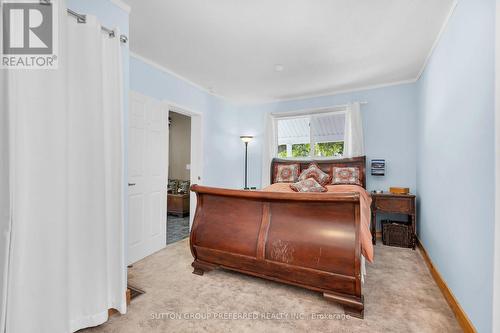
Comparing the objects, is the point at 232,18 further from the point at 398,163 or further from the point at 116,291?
the point at 398,163

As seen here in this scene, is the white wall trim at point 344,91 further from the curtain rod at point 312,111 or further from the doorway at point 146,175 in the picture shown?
the doorway at point 146,175

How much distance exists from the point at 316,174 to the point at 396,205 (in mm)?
1238

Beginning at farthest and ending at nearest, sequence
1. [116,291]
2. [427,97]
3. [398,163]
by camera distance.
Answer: [398,163]
[427,97]
[116,291]

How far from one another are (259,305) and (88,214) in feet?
4.92

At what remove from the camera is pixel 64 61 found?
4.65ft

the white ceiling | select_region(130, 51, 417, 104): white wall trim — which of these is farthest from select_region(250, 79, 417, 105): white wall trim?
the white ceiling

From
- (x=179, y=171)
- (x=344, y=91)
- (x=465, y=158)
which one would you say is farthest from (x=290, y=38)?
(x=179, y=171)

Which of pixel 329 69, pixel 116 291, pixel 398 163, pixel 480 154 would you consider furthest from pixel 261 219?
pixel 398 163

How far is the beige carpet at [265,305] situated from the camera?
169 cm

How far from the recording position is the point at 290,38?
2.61 metres

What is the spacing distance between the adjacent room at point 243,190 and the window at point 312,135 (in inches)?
25.2

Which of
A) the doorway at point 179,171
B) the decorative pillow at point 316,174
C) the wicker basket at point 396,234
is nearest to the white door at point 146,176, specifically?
the doorway at point 179,171

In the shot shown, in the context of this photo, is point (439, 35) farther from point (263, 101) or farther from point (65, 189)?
point (65, 189)

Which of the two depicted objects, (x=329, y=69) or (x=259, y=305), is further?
(x=329, y=69)
